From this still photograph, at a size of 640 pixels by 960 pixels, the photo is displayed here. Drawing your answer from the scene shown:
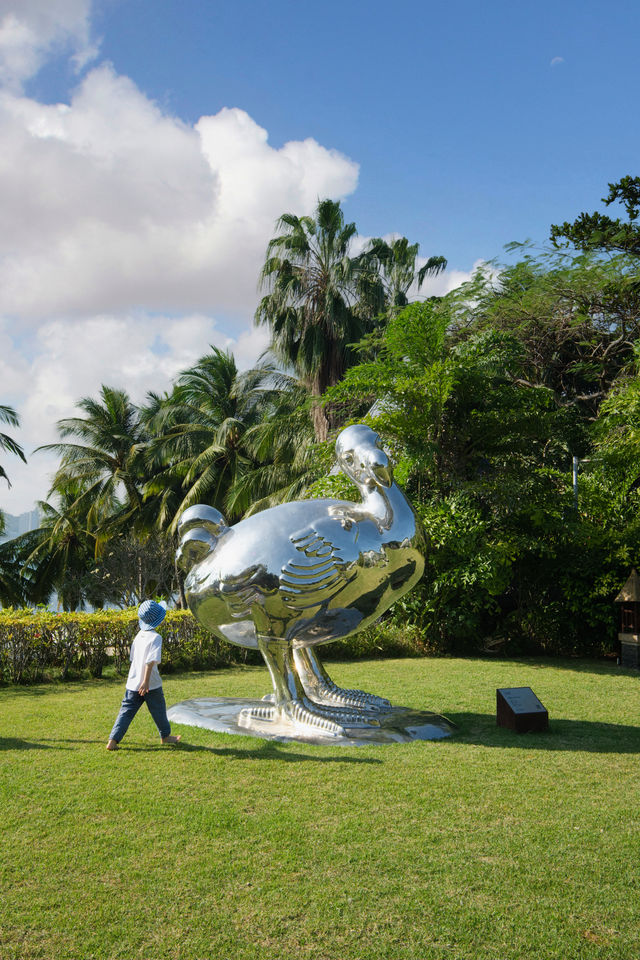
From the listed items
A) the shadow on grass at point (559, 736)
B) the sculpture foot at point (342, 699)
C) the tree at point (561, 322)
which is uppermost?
the tree at point (561, 322)

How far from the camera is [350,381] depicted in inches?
514

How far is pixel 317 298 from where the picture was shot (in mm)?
19219

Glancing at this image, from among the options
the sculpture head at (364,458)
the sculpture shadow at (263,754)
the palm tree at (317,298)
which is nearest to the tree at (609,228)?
the sculpture head at (364,458)

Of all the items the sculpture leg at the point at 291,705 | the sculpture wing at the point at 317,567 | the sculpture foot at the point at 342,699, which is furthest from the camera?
the sculpture foot at the point at 342,699

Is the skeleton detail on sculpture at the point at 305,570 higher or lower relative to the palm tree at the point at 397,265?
lower

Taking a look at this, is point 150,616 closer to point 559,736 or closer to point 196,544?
point 196,544

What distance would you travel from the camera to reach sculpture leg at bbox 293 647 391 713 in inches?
265

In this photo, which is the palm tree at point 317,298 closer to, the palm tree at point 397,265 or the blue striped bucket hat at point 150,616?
the palm tree at point 397,265

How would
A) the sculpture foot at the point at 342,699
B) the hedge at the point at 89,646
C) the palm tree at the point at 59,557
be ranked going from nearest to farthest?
the sculpture foot at the point at 342,699 < the hedge at the point at 89,646 < the palm tree at the point at 59,557

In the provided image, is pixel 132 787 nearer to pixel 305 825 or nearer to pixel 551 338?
pixel 305 825

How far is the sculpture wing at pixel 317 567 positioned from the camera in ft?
19.0

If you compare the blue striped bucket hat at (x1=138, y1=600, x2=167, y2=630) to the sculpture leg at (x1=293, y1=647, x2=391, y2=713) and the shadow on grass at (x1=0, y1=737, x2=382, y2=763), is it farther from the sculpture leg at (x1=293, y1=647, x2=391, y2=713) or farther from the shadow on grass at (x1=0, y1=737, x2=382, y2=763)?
the sculpture leg at (x1=293, y1=647, x2=391, y2=713)

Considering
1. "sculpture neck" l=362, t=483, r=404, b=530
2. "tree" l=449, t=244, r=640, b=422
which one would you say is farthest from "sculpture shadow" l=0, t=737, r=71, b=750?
"tree" l=449, t=244, r=640, b=422

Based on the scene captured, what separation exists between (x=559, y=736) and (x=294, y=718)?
2.42 m
